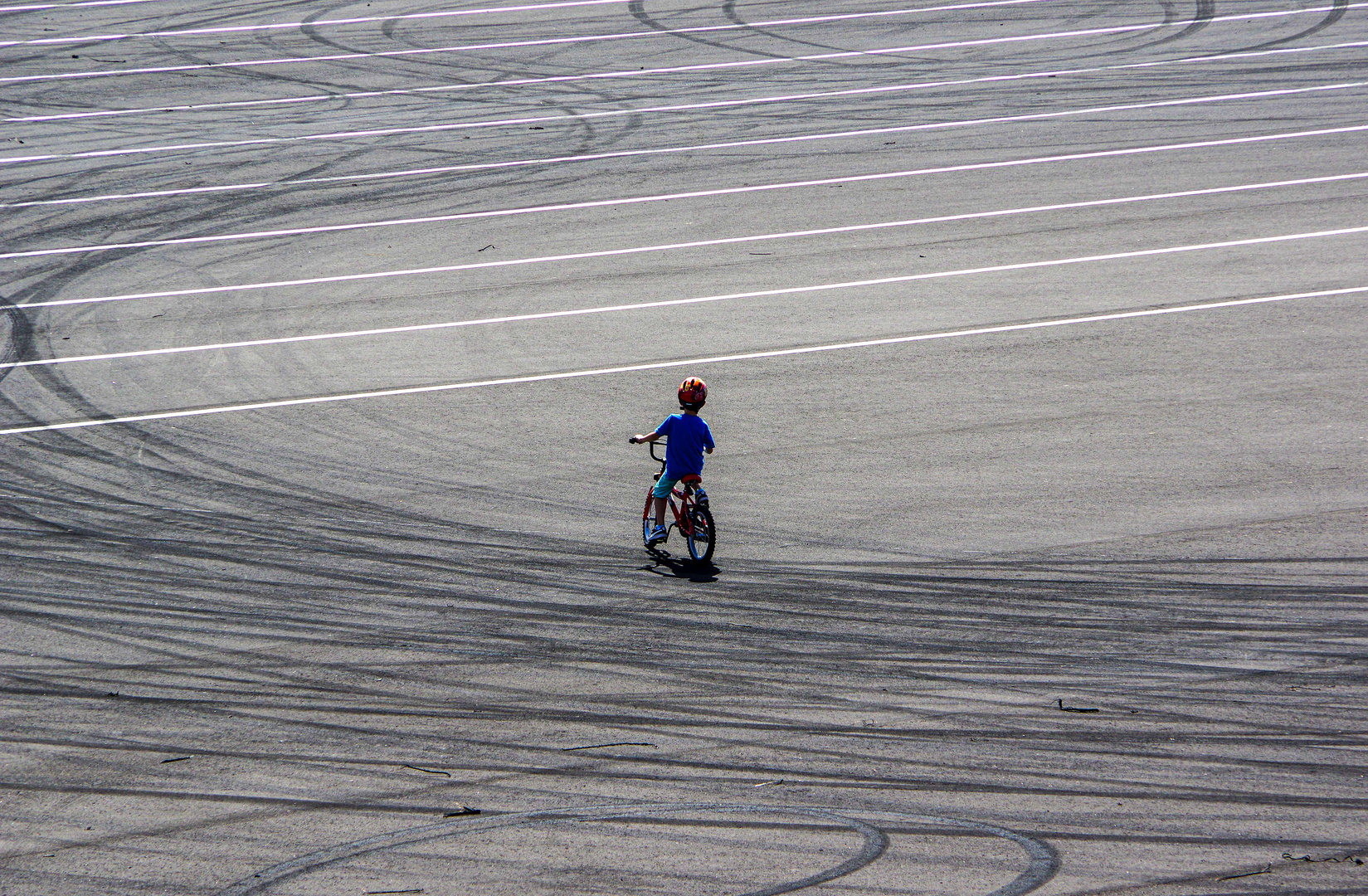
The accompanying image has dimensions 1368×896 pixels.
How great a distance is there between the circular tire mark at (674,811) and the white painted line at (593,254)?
10168mm

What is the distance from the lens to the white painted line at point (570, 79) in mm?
24562

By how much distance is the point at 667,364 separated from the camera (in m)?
15.0

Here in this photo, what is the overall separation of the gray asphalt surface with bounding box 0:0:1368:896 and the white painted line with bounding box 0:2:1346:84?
0.52 ft

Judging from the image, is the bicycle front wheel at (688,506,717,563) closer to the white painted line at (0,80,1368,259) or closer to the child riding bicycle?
the child riding bicycle

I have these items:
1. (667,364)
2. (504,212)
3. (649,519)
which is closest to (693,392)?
(649,519)

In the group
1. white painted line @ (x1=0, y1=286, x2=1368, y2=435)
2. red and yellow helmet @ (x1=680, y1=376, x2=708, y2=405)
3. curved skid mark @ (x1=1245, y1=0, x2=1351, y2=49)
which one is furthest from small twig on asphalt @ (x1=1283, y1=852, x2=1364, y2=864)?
curved skid mark @ (x1=1245, y1=0, x2=1351, y2=49)

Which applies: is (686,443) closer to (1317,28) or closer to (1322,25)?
(1317,28)

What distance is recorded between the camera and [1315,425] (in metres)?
12.9

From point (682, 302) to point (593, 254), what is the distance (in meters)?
2.19

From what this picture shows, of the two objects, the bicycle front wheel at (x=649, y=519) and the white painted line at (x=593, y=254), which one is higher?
the white painted line at (x=593, y=254)

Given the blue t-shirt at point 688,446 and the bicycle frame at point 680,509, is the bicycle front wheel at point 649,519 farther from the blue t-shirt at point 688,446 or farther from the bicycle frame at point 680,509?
the blue t-shirt at point 688,446

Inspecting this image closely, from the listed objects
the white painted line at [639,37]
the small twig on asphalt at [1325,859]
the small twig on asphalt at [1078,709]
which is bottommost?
Result: the small twig on asphalt at [1325,859]

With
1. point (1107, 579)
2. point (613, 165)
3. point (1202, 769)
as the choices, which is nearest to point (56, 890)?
point (1202, 769)

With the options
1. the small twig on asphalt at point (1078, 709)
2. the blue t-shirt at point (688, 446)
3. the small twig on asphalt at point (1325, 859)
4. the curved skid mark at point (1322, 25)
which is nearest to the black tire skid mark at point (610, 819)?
the small twig on asphalt at point (1325, 859)
